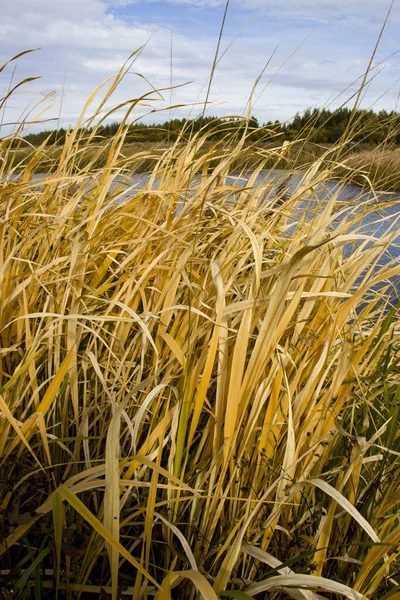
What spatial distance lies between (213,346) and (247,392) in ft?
0.38

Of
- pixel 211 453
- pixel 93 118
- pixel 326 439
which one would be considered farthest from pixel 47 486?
pixel 93 118

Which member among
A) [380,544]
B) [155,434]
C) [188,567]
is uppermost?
[155,434]

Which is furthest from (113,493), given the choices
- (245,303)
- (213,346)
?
(245,303)

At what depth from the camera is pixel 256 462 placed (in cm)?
98

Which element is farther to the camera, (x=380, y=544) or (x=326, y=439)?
(x=326, y=439)

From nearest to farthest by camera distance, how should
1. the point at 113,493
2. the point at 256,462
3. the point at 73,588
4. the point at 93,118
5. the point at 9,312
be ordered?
the point at 113,493 → the point at 73,588 → the point at 256,462 → the point at 9,312 → the point at 93,118

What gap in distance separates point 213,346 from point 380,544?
Result: 392 millimetres

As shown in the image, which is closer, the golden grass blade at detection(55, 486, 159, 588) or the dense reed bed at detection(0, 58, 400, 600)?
the golden grass blade at detection(55, 486, 159, 588)

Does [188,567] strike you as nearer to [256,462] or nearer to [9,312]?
[256,462]

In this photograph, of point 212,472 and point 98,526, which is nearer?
point 98,526

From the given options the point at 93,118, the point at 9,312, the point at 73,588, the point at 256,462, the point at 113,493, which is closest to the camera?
the point at 113,493

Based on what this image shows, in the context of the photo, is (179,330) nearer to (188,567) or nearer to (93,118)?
(188,567)

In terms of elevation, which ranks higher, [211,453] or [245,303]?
[245,303]

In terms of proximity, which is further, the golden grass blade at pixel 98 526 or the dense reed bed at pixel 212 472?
the dense reed bed at pixel 212 472
